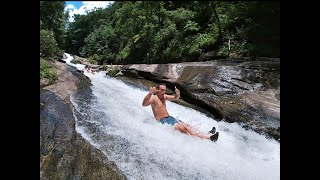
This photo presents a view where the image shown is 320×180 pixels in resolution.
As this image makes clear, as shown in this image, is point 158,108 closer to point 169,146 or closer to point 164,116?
point 164,116

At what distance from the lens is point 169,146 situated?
14.5 ft

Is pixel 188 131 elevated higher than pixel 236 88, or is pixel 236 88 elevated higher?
pixel 236 88

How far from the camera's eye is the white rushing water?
12.6 feet

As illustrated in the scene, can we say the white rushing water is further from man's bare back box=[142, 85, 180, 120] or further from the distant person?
the distant person

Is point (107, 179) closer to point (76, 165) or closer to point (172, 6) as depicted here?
point (76, 165)

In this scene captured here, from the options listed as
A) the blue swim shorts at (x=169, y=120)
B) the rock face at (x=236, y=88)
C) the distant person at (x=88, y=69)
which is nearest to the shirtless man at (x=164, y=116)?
the blue swim shorts at (x=169, y=120)

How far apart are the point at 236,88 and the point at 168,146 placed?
2.44 metres

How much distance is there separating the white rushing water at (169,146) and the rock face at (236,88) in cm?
25

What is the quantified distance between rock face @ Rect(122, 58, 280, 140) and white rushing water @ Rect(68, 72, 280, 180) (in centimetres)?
25

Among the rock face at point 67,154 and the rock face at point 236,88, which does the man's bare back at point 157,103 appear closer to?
the rock face at point 236,88

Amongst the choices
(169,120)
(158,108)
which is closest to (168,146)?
(169,120)

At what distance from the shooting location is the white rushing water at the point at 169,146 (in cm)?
385
